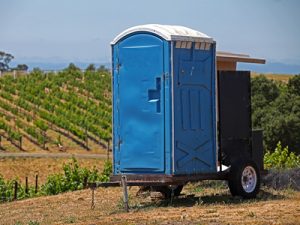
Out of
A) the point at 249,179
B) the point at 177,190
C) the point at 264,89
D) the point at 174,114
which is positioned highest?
the point at 264,89

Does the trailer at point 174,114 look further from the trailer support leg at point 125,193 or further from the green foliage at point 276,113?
the green foliage at point 276,113

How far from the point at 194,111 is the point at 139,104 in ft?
3.03

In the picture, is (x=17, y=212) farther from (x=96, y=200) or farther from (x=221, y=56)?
(x=221, y=56)

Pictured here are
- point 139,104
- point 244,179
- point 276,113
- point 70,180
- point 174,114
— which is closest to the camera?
point 174,114

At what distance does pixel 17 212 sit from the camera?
15.3 m

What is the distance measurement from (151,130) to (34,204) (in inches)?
162

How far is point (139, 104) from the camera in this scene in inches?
541

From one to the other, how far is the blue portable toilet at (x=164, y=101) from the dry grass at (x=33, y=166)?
68.3 feet

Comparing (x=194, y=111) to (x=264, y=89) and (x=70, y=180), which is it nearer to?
(x=70, y=180)

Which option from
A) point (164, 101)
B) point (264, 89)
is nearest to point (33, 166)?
point (264, 89)

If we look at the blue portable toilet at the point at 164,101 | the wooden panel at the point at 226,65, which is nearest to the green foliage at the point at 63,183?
the wooden panel at the point at 226,65

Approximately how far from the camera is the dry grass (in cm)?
3550

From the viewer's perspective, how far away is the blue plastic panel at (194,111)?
44.5 feet

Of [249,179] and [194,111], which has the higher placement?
[194,111]
